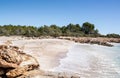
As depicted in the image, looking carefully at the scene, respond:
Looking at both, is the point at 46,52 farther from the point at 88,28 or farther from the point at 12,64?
the point at 88,28

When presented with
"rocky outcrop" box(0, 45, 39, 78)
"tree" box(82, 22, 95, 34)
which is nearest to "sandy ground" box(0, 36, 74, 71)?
"rocky outcrop" box(0, 45, 39, 78)

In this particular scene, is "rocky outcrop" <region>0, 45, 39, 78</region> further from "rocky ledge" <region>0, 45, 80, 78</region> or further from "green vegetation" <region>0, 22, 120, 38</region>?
"green vegetation" <region>0, 22, 120, 38</region>

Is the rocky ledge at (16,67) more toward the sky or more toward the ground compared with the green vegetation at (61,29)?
more toward the ground

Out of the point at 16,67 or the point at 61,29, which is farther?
the point at 61,29

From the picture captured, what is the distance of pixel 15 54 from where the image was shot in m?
14.8

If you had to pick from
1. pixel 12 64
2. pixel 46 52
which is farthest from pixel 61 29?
pixel 12 64

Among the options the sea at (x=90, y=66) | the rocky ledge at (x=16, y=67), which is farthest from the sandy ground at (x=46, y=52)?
the rocky ledge at (x=16, y=67)

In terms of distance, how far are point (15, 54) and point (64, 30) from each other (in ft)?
387

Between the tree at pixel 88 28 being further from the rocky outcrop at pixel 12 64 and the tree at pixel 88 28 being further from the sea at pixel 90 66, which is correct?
the rocky outcrop at pixel 12 64

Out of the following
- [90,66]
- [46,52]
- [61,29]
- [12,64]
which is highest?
[61,29]

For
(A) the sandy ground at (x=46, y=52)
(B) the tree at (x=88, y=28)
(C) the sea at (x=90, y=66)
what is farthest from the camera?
(B) the tree at (x=88, y=28)

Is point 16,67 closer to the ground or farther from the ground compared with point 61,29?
closer to the ground

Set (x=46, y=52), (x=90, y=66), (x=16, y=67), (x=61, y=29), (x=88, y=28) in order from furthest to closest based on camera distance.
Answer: (x=61, y=29)
(x=88, y=28)
(x=46, y=52)
(x=90, y=66)
(x=16, y=67)

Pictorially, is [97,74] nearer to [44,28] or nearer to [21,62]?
[21,62]
